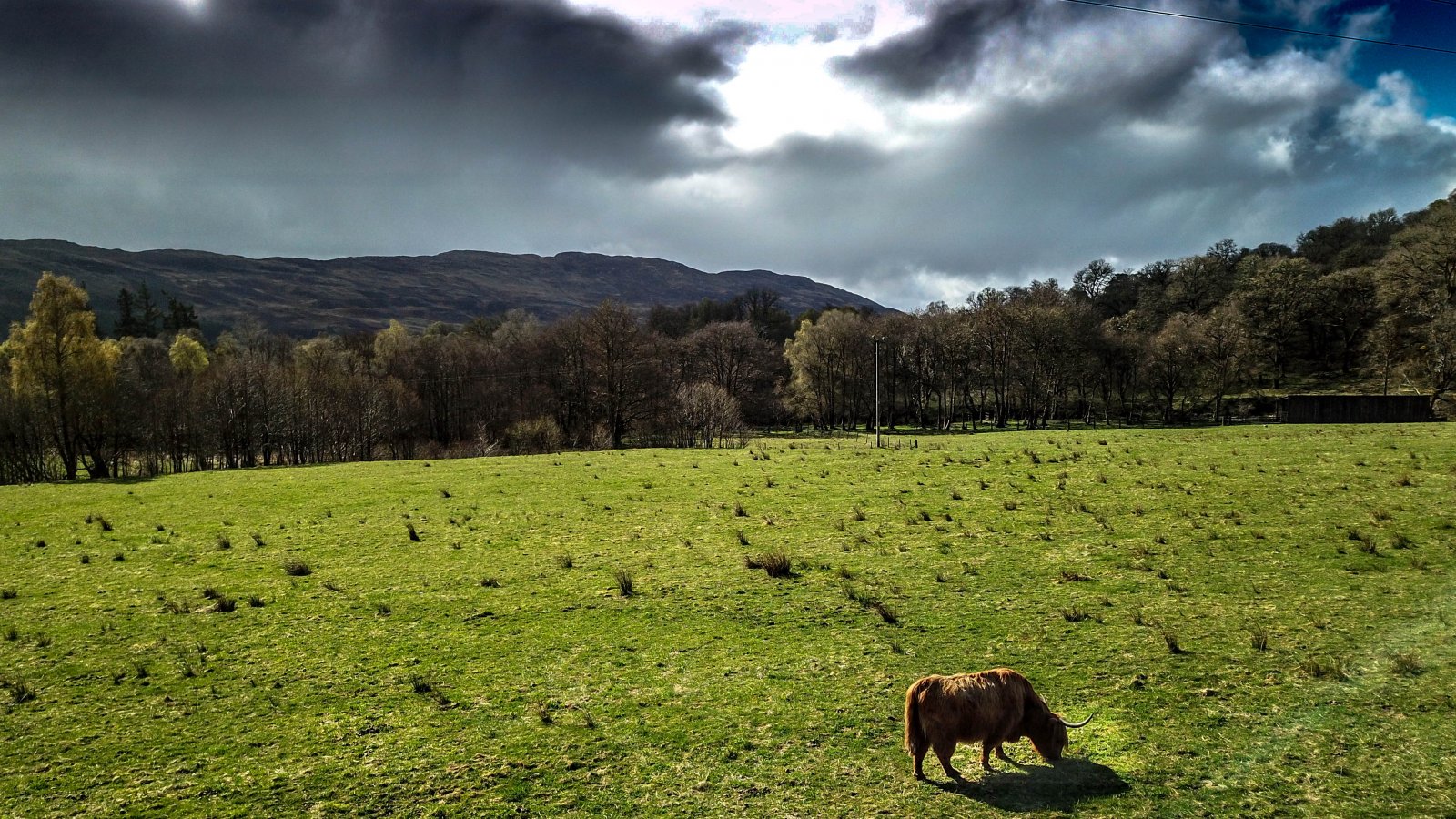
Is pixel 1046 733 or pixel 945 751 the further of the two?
pixel 1046 733

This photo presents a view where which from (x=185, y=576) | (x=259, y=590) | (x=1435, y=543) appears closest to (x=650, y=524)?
(x=259, y=590)

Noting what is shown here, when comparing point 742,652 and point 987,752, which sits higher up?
point 987,752

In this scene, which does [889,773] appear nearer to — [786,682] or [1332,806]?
[786,682]

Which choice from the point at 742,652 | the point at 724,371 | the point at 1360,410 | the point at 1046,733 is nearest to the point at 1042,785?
the point at 1046,733

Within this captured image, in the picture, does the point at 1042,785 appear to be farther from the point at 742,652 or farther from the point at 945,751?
the point at 742,652

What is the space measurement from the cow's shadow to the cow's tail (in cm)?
43

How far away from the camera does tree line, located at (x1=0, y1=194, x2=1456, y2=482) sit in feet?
183

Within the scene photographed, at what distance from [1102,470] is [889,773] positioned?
2105 cm

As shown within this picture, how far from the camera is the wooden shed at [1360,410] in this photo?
2183 inches

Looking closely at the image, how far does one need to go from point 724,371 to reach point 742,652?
9489cm

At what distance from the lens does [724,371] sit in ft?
344

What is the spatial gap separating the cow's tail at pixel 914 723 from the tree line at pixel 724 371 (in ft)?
176

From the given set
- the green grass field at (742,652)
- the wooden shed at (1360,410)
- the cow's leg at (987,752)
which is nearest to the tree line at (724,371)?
the wooden shed at (1360,410)

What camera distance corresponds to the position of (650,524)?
66.2 feet
